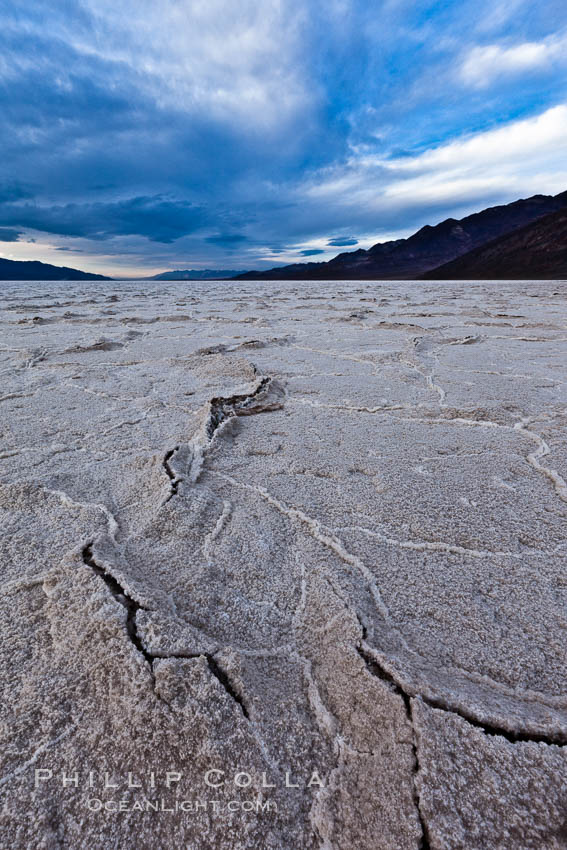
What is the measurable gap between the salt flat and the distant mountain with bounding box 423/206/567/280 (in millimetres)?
35893

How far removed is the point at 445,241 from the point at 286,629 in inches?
3841

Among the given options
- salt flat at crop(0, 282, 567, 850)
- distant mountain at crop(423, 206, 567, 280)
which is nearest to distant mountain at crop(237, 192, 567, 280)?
distant mountain at crop(423, 206, 567, 280)

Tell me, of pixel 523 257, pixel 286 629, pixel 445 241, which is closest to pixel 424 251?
pixel 445 241

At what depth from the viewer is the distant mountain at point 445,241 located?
7900 cm

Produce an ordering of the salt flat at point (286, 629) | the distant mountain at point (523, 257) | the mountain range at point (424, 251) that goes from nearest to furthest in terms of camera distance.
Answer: the salt flat at point (286, 629) < the distant mountain at point (523, 257) < the mountain range at point (424, 251)

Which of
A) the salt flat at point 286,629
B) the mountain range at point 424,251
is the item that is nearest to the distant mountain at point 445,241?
the mountain range at point 424,251

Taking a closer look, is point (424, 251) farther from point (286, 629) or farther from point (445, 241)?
point (286, 629)

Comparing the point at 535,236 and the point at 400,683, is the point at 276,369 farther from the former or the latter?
the point at 535,236

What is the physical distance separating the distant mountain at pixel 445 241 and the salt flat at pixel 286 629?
80003mm

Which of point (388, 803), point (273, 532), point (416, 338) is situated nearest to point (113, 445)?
point (273, 532)

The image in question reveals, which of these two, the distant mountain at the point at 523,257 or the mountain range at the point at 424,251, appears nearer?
the distant mountain at the point at 523,257

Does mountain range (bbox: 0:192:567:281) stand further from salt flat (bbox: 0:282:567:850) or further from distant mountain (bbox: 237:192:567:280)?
salt flat (bbox: 0:282:567:850)

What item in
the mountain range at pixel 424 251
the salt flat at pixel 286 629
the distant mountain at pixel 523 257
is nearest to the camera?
the salt flat at pixel 286 629

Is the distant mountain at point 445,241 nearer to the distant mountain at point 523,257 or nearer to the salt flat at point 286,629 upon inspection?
the distant mountain at point 523,257
